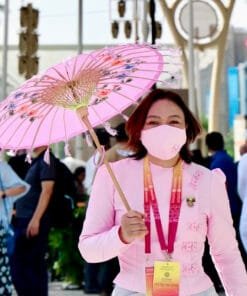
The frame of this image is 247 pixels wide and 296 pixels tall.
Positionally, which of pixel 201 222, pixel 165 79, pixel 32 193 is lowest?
pixel 32 193

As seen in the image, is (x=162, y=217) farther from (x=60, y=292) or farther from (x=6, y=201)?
(x=60, y=292)

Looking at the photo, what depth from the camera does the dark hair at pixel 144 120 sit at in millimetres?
3154

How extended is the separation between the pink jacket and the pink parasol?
11cm

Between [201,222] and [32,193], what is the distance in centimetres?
453

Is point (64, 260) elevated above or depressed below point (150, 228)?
below

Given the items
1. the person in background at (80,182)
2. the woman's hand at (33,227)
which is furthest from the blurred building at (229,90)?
the woman's hand at (33,227)

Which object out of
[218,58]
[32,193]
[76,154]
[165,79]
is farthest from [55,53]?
[165,79]

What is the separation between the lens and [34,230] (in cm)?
729

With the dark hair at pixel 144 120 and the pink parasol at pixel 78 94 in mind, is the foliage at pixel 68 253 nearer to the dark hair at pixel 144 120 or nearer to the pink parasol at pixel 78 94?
the pink parasol at pixel 78 94

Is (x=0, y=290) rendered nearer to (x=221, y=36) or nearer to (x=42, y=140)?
(x=42, y=140)

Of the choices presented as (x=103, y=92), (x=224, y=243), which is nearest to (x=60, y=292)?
(x=103, y=92)

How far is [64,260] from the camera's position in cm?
980

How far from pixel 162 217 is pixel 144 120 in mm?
398

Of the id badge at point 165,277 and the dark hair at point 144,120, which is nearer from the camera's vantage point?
the id badge at point 165,277
